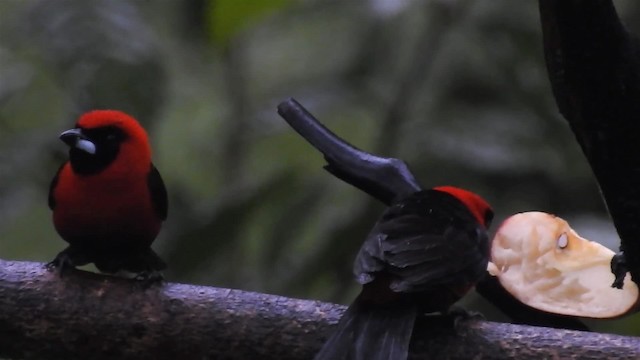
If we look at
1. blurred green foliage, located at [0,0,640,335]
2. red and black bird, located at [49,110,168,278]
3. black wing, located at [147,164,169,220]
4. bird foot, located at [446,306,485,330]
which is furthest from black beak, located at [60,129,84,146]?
bird foot, located at [446,306,485,330]

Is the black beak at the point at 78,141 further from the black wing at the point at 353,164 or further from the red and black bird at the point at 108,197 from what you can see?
the black wing at the point at 353,164

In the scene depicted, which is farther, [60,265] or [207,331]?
[60,265]

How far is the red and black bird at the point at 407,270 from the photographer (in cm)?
136

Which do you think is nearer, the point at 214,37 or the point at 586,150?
the point at 586,150

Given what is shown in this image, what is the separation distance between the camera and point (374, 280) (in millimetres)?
1427

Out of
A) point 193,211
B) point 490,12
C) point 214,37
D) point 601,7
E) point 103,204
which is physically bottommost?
point 103,204

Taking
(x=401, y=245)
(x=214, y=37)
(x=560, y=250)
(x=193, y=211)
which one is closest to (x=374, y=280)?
(x=401, y=245)

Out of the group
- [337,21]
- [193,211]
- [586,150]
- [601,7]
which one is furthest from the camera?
[337,21]

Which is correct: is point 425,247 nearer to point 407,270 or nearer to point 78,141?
point 407,270

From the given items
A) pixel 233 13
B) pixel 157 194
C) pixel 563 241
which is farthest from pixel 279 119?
pixel 563 241

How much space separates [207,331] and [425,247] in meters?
0.32

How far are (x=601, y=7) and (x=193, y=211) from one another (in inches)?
50.7

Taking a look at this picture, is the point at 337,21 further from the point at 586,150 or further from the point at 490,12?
the point at 586,150

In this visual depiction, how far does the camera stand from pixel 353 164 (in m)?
1.62
